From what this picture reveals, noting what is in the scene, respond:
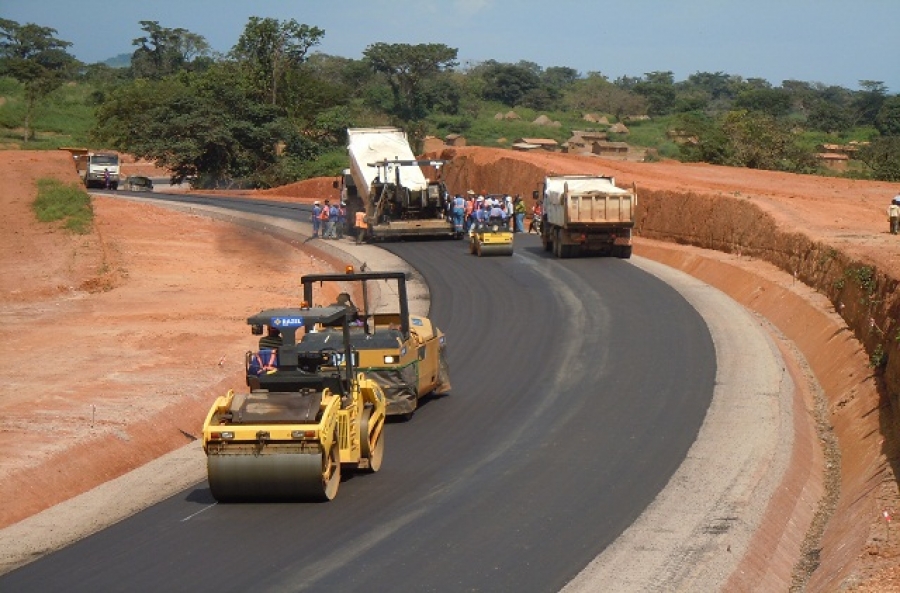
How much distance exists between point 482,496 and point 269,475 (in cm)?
276

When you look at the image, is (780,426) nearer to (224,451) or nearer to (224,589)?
(224,451)

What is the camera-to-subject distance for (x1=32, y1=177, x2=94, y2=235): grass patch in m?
47.0

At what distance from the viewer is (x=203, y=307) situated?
3192 cm

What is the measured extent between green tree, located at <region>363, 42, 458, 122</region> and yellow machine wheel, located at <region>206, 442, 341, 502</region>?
108577mm

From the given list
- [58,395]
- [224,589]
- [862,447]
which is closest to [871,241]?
[862,447]

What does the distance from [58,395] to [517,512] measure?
30.4ft

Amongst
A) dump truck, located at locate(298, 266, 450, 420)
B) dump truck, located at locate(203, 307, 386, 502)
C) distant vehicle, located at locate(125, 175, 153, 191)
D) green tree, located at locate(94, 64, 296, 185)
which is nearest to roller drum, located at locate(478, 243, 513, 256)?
dump truck, located at locate(298, 266, 450, 420)

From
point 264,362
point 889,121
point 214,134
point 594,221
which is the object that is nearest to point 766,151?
point 214,134

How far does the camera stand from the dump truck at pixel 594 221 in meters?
40.3

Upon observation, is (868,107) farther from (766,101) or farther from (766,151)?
(766,151)

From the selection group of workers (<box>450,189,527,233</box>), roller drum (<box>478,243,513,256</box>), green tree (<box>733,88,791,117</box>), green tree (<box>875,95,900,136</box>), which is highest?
green tree (<box>733,88,791,117</box>)

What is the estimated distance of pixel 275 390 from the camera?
1477 cm

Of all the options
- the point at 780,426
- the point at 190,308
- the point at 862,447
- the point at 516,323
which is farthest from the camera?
the point at 190,308

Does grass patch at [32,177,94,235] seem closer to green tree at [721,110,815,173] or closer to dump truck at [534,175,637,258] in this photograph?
dump truck at [534,175,637,258]
